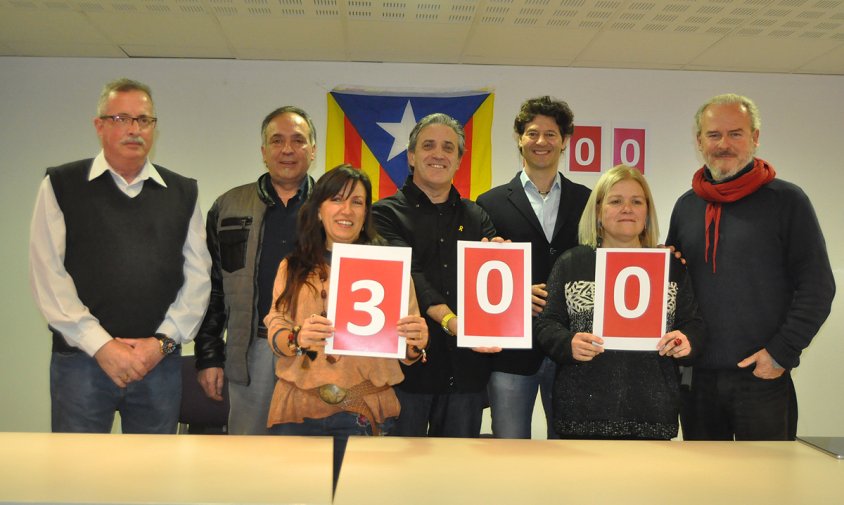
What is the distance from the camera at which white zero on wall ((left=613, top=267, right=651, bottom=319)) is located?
2211 mm

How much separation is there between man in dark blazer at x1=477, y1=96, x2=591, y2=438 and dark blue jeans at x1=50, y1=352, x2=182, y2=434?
4.08ft

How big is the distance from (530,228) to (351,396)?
1.12 meters

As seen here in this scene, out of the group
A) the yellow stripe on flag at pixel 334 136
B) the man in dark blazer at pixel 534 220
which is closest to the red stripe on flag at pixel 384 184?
the yellow stripe on flag at pixel 334 136

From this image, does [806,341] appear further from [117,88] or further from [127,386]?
[117,88]

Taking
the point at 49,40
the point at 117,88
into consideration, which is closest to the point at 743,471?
the point at 117,88

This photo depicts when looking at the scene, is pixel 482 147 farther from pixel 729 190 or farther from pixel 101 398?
pixel 101 398

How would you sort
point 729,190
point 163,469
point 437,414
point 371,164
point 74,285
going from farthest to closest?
point 371,164
point 729,190
point 437,414
point 74,285
point 163,469

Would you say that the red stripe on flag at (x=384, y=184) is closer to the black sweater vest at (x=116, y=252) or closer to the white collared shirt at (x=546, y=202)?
the white collared shirt at (x=546, y=202)

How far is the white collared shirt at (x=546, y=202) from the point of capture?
2.95m

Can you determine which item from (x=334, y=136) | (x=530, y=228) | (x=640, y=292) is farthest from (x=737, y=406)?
(x=334, y=136)

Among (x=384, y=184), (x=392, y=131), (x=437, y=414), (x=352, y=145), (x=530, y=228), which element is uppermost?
(x=392, y=131)

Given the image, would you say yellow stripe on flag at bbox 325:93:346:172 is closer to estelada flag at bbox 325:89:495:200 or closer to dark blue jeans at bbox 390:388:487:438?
estelada flag at bbox 325:89:495:200

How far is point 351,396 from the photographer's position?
2143mm

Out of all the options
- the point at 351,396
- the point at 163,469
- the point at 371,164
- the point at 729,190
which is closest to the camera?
the point at 163,469
